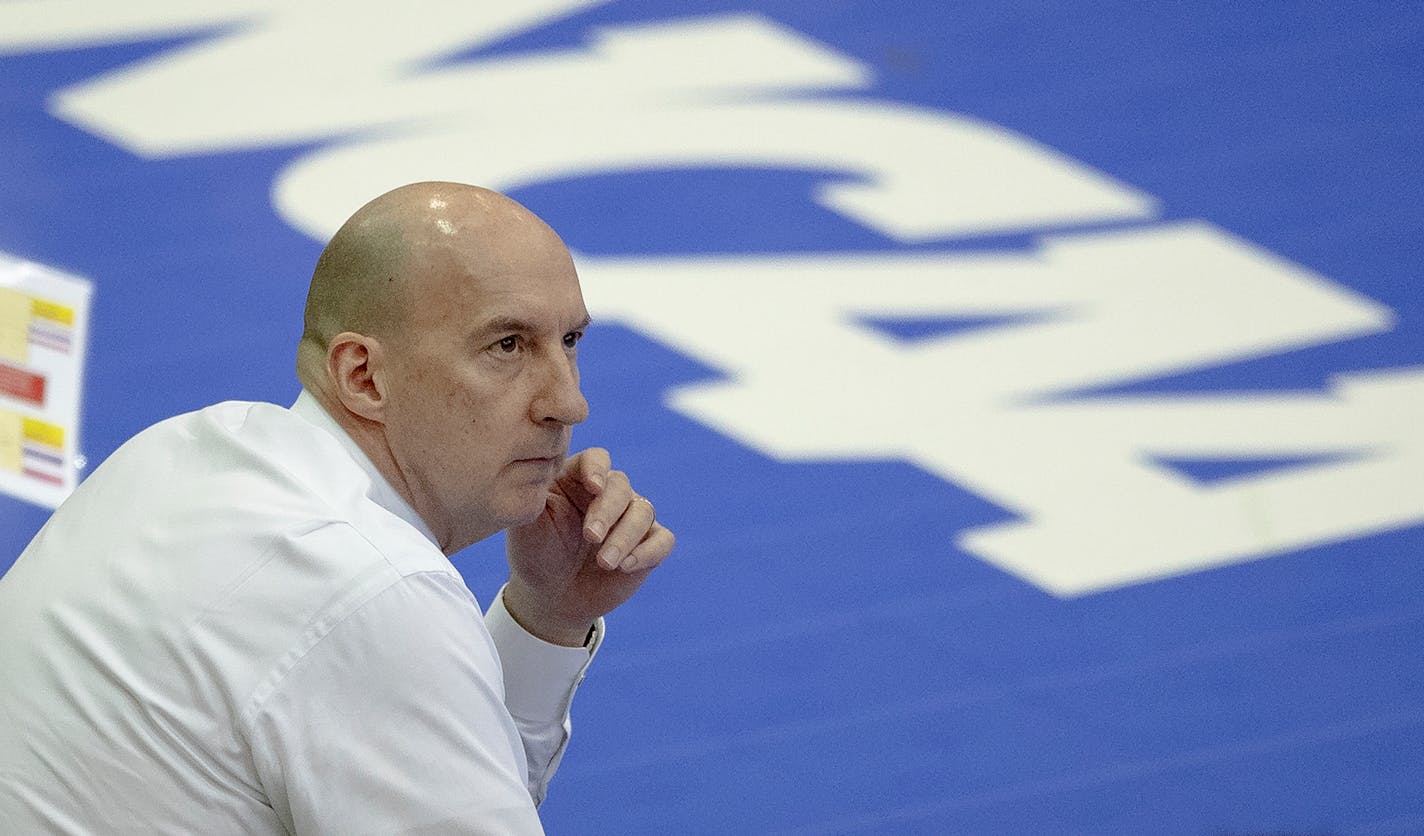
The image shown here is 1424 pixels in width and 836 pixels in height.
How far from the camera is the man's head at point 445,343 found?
5.02 feet

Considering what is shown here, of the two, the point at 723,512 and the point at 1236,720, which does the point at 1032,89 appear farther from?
the point at 1236,720

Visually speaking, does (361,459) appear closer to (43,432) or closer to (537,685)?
(537,685)

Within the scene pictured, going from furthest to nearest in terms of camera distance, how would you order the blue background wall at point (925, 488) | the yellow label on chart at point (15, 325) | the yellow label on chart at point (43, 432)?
1. the yellow label on chart at point (15, 325)
2. the yellow label on chart at point (43, 432)
3. the blue background wall at point (925, 488)

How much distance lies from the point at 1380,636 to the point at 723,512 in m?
1.08

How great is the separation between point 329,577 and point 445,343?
284 millimetres

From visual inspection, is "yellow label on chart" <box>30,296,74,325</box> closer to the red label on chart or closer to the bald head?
the red label on chart

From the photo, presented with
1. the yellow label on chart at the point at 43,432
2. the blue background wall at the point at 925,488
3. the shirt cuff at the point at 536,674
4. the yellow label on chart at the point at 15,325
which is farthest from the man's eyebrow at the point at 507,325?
the yellow label on chart at the point at 15,325

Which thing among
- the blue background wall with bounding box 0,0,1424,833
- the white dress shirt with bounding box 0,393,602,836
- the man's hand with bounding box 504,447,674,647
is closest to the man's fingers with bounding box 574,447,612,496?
the man's hand with bounding box 504,447,674,647

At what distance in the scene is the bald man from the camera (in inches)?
50.9

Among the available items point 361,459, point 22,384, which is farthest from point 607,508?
point 22,384

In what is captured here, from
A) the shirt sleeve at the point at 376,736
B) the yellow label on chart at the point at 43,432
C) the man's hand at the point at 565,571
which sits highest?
the yellow label on chart at the point at 43,432

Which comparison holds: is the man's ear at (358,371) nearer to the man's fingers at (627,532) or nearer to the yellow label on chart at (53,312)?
the man's fingers at (627,532)

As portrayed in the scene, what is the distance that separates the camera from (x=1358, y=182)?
3.78 metres

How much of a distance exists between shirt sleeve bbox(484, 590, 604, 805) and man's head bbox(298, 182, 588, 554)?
0.30 metres
